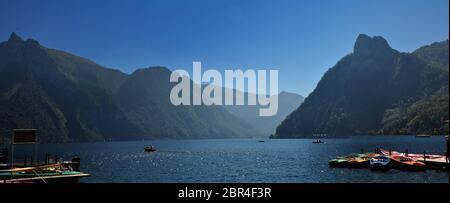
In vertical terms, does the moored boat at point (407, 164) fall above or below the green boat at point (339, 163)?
above

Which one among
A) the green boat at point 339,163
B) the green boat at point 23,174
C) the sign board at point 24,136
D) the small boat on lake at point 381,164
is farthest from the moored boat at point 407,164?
the sign board at point 24,136

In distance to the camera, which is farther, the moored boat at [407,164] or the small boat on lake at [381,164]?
the small boat on lake at [381,164]

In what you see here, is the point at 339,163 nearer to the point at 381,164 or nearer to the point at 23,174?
the point at 381,164

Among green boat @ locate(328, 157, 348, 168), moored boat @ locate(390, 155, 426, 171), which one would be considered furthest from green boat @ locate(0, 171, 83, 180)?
moored boat @ locate(390, 155, 426, 171)

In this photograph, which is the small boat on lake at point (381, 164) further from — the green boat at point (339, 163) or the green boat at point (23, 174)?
the green boat at point (23, 174)

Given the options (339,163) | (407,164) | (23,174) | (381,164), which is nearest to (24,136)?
(23,174)

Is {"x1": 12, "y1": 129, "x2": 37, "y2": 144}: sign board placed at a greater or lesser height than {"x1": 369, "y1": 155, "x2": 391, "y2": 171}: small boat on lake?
greater

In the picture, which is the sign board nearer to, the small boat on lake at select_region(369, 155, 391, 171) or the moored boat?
the small boat on lake at select_region(369, 155, 391, 171)

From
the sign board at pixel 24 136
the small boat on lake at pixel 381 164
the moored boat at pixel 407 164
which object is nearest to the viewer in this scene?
the sign board at pixel 24 136
